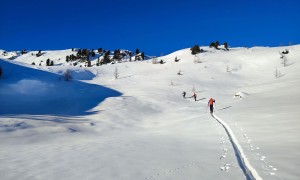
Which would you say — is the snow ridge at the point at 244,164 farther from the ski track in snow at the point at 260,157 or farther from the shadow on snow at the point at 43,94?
the shadow on snow at the point at 43,94

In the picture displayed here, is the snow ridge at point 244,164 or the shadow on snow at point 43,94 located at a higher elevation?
the shadow on snow at point 43,94

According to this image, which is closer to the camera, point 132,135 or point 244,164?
Answer: point 244,164

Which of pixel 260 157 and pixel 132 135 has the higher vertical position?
pixel 260 157

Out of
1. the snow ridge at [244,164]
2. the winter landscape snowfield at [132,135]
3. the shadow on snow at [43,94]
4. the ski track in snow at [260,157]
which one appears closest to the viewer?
the snow ridge at [244,164]

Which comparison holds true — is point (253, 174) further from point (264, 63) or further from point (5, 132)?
point (264, 63)

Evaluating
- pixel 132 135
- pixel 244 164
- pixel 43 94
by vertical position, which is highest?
pixel 43 94

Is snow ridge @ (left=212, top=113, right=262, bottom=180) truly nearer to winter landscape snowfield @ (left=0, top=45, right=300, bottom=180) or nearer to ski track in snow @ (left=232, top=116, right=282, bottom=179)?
winter landscape snowfield @ (left=0, top=45, right=300, bottom=180)

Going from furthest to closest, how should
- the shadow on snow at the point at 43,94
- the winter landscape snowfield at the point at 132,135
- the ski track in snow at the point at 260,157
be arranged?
the shadow on snow at the point at 43,94 → the winter landscape snowfield at the point at 132,135 → the ski track in snow at the point at 260,157

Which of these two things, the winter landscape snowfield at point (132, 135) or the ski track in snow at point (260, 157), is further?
the winter landscape snowfield at point (132, 135)

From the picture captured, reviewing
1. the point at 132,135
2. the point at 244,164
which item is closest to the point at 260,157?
the point at 244,164

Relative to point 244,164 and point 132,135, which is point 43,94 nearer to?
point 132,135

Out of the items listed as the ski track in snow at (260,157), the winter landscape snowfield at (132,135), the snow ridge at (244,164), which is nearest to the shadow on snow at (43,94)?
the winter landscape snowfield at (132,135)

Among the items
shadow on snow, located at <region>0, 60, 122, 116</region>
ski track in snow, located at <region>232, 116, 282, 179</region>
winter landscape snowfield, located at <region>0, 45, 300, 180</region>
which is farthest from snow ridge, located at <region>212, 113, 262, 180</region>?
shadow on snow, located at <region>0, 60, 122, 116</region>

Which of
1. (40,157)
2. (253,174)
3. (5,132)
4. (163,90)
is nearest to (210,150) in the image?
(253,174)
